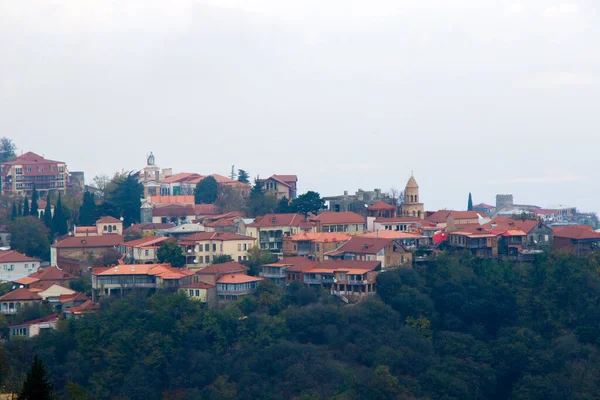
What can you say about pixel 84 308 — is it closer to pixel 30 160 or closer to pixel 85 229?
pixel 85 229

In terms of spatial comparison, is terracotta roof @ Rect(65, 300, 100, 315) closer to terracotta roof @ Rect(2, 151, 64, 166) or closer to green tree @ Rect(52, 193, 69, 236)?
green tree @ Rect(52, 193, 69, 236)

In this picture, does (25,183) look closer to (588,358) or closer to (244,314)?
(244,314)

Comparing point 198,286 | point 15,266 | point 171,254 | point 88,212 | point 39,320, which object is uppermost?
point 88,212

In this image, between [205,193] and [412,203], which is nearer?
[412,203]

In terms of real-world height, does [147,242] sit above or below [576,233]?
below

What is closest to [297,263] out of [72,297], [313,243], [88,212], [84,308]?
[313,243]

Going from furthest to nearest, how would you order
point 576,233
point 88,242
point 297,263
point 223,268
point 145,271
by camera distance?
point 88,242 → point 576,233 → point 297,263 → point 223,268 → point 145,271
